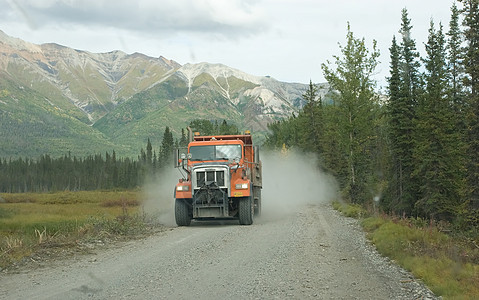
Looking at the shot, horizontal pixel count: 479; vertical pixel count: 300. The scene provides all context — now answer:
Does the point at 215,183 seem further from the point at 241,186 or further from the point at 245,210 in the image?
the point at 245,210

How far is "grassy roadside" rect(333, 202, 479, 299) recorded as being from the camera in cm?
767

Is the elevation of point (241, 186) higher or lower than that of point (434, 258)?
higher

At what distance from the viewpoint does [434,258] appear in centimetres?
973

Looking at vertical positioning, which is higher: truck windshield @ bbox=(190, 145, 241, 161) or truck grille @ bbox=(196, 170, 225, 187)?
truck windshield @ bbox=(190, 145, 241, 161)

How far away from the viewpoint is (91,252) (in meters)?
12.2

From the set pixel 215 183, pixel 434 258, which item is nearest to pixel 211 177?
pixel 215 183

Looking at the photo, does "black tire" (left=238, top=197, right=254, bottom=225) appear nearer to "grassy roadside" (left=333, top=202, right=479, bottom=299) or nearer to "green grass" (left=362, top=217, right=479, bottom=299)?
"grassy roadside" (left=333, top=202, right=479, bottom=299)

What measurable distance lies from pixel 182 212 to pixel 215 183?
81.2 inches

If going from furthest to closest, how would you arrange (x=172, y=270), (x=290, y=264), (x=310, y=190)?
(x=310, y=190), (x=290, y=264), (x=172, y=270)

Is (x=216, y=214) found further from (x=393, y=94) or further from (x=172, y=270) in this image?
(x=393, y=94)


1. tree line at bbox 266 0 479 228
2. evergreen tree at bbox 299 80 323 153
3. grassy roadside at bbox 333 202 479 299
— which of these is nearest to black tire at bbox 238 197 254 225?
grassy roadside at bbox 333 202 479 299

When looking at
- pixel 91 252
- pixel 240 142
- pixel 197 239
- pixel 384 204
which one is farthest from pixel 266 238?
pixel 384 204

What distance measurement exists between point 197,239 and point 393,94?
97.7 feet

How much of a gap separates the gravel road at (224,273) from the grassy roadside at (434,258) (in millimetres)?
278
